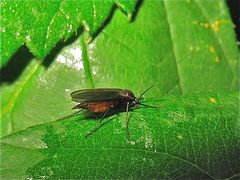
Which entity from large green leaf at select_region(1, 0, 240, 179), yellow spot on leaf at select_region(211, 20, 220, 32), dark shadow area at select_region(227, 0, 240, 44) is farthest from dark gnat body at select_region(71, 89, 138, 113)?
dark shadow area at select_region(227, 0, 240, 44)

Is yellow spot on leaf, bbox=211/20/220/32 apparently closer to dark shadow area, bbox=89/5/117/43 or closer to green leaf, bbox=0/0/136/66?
dark shadow area, bbox=89/5/117/43

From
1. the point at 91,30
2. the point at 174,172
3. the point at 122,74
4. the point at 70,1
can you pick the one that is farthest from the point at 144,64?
the point at 174,172

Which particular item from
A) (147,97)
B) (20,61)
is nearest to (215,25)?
(147,97)

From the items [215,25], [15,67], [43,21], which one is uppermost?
[43,21]

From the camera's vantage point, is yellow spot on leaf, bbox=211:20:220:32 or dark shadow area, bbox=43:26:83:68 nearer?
dark shadow area, bbox=43:26:83:68

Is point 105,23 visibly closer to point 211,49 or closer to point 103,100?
point 103,100

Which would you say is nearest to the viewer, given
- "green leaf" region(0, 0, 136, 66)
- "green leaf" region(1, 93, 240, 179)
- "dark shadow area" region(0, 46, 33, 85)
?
"green leaf" region(1, 93, 240, 179)
